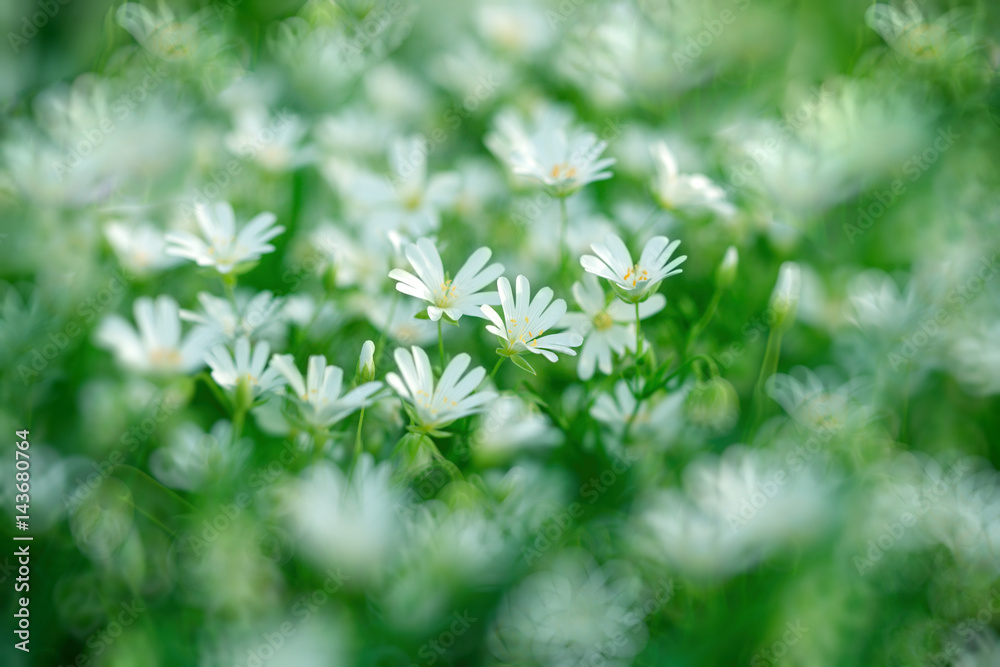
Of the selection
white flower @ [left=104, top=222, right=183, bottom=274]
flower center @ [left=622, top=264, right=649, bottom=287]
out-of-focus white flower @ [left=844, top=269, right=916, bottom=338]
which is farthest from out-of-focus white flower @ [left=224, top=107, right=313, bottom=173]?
out-of-focus white flower @ [left=844, top=269, right=916, bottom=338]

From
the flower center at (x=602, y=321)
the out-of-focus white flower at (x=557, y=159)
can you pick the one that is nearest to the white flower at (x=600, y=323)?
the flower center at (x=602, y=321)

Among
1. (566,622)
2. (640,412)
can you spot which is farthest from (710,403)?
(566,622)

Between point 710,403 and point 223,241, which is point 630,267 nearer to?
point 710,403

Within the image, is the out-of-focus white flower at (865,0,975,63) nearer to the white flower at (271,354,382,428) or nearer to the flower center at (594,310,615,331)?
the flower center at (594,310,615,331)

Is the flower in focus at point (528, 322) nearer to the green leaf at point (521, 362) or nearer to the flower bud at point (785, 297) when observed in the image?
the green leaf at point (521, 362)

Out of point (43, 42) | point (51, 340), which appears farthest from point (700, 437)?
point (43, 42)

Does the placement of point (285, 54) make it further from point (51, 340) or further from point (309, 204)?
point (51, 340)

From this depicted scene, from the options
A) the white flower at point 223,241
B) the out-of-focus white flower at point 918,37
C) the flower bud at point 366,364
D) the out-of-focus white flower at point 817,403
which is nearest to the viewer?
the flower bud at point 366,364
